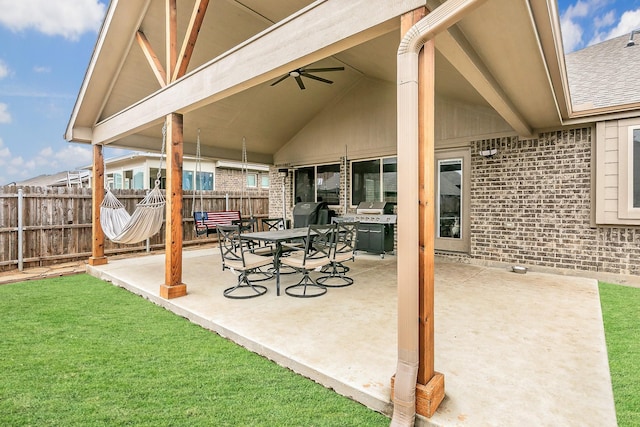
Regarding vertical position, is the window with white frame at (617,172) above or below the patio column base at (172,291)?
above

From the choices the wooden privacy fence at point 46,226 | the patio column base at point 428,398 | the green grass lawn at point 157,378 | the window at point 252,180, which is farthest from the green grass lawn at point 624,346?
the window at point 252,180

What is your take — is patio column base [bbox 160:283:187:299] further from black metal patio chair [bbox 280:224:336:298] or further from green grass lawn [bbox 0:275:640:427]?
black metal patio chair [bbox 280:224:336:298]

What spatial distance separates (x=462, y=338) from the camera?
2963mm

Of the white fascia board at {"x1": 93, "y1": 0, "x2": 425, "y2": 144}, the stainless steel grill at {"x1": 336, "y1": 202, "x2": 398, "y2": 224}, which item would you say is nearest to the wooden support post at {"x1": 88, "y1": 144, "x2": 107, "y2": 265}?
the white fascia board at {"x1": 93, "y1": 0, "x2": 425, "y2": 144}

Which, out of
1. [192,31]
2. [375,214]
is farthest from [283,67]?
[375,214]

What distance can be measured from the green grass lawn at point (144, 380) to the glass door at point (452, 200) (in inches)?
202

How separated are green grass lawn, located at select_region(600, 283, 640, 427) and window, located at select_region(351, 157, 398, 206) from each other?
420 centimetres

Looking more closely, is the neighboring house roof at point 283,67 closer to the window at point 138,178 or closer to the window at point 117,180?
the window at point 138,178

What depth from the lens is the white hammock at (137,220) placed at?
204 inches

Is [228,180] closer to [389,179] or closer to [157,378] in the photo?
[389,179]

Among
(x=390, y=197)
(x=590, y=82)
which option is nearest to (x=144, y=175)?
(x=390, y=197)

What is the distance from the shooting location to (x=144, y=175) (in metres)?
13.0

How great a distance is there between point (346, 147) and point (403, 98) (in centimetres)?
653

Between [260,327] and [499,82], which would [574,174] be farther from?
[260,327]
